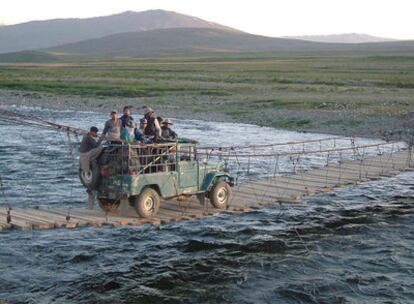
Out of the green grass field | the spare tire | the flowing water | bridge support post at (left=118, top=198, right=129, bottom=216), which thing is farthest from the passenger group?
the green grass field

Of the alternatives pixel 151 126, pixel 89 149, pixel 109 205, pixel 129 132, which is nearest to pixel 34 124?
pixel 89 149

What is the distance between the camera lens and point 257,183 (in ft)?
73.3

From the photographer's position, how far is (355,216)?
21.2 m

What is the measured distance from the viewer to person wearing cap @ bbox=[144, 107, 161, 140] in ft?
56.4

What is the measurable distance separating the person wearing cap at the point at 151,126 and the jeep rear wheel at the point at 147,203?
1.67m

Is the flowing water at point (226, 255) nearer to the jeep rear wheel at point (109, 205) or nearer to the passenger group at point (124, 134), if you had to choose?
the passenger group at point (124, 134)

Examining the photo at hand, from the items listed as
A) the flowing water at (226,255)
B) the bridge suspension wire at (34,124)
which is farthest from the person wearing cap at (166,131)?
the flowing water at (226,255)

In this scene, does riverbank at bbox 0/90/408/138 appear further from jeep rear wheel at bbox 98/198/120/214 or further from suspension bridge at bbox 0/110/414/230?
jeep rear wheel at bbox 98/198/120/214

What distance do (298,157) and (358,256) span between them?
14.0 metres

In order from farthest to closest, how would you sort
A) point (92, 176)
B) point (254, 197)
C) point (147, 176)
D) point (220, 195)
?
1. point (254, 197)
2. point (220, 195)
3. point (147, 176)
4. point (92, 176)

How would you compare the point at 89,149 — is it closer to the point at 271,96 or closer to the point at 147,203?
the point at 147,203

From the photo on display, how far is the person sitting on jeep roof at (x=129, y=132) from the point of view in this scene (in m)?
16.4

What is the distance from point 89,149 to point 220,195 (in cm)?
416

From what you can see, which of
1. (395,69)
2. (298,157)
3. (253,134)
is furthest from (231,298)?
(395,69)
